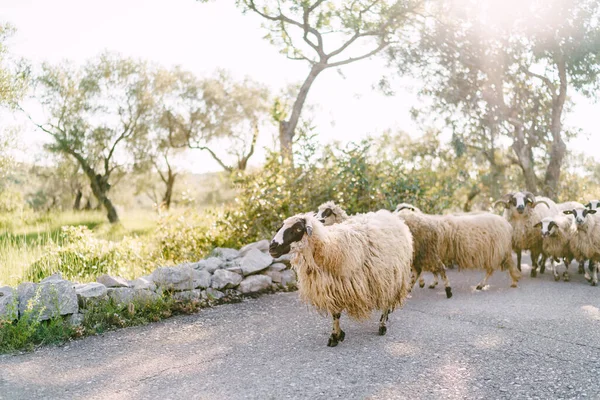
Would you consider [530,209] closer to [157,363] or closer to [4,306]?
[157,363]

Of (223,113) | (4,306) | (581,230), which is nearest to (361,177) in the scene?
(581,230)

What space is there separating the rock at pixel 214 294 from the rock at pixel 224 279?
63 millimetres

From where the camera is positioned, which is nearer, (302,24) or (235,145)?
(302,24)

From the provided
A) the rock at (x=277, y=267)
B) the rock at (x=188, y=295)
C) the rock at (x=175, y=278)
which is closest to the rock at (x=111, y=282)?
the rock at (x=175, y=278)

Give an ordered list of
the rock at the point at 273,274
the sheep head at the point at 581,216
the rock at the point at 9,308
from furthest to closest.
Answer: the sheep head at the point at 581,216, the rock at the point at 273,274, the rock at the point at 9,308

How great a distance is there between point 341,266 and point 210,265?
3.20 meters

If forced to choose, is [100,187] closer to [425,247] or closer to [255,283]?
[255,283]

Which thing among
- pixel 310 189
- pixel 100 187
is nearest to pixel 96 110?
pixel 100 187

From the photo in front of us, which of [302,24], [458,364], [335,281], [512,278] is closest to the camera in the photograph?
[458,364]

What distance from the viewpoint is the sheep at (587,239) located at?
9102 mm

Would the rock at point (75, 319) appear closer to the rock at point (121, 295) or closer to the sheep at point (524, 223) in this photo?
the rock at point (121, 295)

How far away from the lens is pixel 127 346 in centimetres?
588

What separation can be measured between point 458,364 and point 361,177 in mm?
6196

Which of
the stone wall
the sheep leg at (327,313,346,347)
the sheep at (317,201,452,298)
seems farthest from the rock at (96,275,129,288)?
the sheep at (317,201,452,298)
